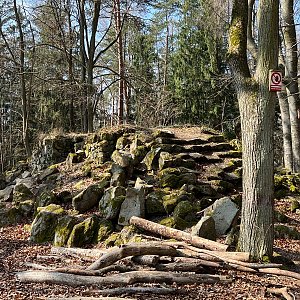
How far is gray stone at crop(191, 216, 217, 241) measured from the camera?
6.51 m

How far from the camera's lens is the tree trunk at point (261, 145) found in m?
5.67

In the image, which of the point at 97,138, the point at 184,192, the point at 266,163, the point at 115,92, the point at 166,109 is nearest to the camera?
the point at 266,163

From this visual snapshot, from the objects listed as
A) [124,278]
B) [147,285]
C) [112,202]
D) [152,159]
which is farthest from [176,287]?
[152,159]

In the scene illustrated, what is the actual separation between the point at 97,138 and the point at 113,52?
12.8 m

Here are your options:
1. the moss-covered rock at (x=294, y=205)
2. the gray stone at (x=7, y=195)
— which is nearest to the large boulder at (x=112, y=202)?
the moss-covered rock at (x=294, y=205)

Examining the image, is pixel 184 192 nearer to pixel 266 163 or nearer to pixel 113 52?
pixel 266 163

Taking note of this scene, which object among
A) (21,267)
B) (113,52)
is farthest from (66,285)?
(113,52)

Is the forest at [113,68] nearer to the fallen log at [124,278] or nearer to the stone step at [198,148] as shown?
the stone step at [198,148]

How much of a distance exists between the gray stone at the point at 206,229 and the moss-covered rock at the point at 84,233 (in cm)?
224

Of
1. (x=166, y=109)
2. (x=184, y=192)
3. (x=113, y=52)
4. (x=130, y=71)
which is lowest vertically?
(x=184, y=192)

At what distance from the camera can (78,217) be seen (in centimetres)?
846

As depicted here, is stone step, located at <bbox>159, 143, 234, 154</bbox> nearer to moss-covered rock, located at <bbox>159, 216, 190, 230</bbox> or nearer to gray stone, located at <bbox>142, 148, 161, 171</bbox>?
gray stone, located at <bbox>142, 148, 161, 171</bbox>

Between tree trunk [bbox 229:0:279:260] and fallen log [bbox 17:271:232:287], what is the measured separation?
102 cm

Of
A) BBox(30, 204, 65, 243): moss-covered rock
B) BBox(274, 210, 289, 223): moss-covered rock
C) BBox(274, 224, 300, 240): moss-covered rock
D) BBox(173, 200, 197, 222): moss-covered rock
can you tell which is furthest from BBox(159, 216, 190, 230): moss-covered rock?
→ BBox(30, 204, 65, 243): moss-covered rock
